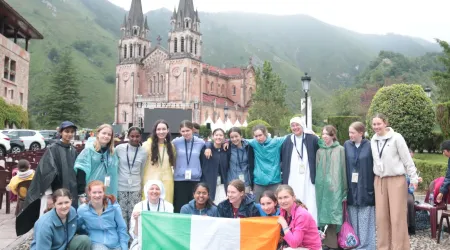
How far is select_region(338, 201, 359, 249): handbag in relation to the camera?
6051mm

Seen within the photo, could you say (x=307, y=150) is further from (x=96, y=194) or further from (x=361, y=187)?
(x=96, y=194)

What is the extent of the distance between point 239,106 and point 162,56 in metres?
16.0

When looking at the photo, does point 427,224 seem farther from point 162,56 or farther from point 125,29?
point 125,29

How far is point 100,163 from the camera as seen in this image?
19.0 feet

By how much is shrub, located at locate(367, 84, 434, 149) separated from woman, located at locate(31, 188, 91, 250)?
48.4 feet

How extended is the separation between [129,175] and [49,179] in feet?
3.58

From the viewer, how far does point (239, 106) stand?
71500mm

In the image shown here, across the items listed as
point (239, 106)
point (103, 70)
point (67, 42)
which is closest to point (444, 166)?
point (239, 106)

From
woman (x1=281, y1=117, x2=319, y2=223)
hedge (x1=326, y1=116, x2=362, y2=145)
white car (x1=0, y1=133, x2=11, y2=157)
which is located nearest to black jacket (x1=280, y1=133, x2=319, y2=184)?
woman (x1=281, y1=117, x2=319, y2=223)

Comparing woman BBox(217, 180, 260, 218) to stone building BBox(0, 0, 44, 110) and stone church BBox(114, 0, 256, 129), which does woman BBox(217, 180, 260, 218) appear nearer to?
stone building BBox(0, 0, 44, 110)

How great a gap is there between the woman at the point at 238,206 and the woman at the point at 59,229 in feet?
5.44

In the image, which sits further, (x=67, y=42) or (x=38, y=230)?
(x=67, y=42)

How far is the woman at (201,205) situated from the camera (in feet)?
17.2

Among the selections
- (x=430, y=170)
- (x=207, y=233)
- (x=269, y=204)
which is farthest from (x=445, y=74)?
(x=207, y=233)
